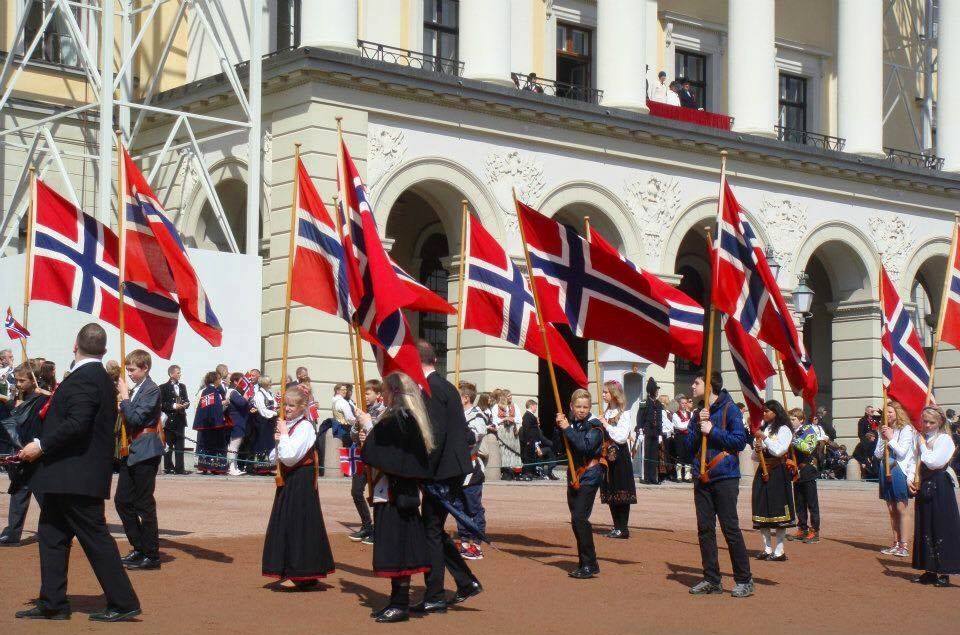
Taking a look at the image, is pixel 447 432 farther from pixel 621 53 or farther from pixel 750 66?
pixel 750 66

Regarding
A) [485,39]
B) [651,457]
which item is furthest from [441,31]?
[651,457]

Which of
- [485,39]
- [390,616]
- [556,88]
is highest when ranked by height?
[485,39]

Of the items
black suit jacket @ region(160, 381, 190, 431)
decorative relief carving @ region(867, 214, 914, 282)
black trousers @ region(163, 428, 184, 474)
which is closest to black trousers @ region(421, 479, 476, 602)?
black suit jacket @ region(160, 381, 190, 431)

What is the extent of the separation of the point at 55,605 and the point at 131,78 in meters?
22.7

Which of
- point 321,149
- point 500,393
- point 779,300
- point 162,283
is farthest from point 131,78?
point 779,300

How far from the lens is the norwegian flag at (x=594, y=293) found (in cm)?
1528

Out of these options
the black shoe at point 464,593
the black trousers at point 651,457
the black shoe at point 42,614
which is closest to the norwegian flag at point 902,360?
the black shoe at point 464,593

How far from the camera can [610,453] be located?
52.1 feet

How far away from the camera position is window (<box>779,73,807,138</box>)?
129 feet

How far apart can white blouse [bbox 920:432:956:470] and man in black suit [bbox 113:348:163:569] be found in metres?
7.01

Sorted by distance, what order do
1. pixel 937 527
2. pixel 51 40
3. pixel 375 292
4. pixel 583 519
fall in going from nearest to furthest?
pixel 375 292 → pixel 583 519 → pixel 937 527 → pixel 51 40

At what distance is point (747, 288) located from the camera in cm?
1493

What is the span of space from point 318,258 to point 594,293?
→ 9.13ft

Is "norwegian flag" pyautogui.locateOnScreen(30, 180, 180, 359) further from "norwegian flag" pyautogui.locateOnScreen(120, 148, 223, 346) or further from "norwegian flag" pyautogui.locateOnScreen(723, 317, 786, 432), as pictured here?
"norwegian flag" pyautogui.locateOnScreen(723, 317, 786, 432)
